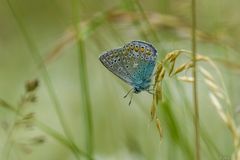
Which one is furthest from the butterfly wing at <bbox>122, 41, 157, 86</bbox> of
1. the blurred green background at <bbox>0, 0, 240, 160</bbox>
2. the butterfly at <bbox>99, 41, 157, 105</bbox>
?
the blurred green background at <bbox>0, 0, 240, 160</bbox>

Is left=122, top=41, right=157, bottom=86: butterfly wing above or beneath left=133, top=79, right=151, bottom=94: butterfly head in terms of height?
above

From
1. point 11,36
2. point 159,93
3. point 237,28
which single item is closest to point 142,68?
point 159,93

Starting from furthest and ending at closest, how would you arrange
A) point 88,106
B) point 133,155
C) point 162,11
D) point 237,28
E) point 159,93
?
1. point 237,28
2. point 162,11
3. point 133,155
4. point 88,106
5. point 159,93

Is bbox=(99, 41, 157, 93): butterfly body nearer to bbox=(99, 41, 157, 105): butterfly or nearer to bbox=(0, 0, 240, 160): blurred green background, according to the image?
bbox=(99, 41, 157, 105): butterfly

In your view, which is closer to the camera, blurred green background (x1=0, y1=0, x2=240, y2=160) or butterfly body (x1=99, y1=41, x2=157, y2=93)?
butterfly body (x1=99, y1=41, x2=157, y2=93)

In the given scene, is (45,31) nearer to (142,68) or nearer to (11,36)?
(11,36)

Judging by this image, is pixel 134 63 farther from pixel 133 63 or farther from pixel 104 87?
pixel 104 87

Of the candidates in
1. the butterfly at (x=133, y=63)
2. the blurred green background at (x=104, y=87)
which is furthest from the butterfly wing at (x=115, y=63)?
the blurred green background at (x=104, y=87)

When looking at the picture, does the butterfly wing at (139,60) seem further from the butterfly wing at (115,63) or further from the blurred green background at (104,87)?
the blurred green background at (104,87)
